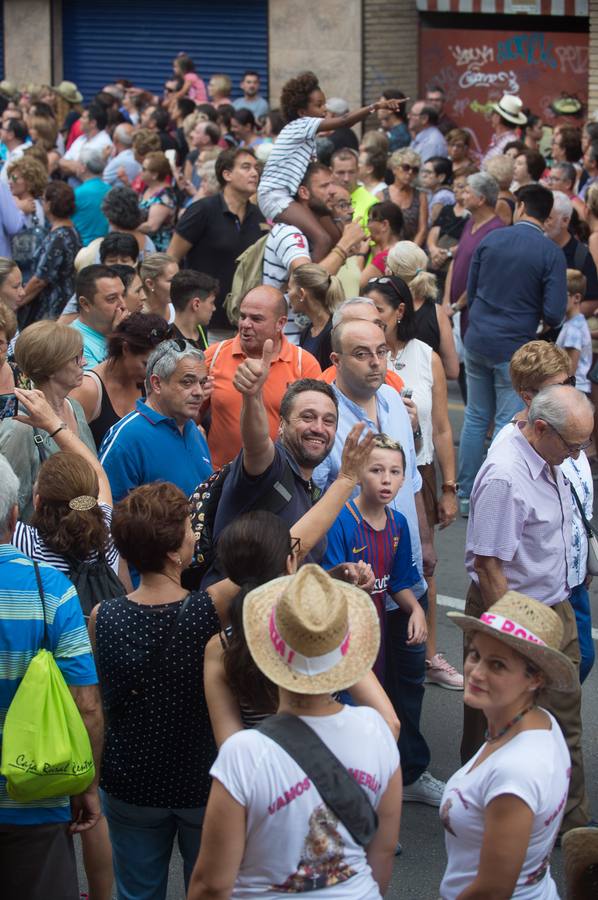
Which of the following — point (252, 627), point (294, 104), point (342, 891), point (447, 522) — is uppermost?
point (294, 104)

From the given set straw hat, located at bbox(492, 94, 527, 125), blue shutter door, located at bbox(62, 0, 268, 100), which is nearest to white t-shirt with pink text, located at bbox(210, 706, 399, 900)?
straw hat, located at bbox(492, 94, 527, 125)

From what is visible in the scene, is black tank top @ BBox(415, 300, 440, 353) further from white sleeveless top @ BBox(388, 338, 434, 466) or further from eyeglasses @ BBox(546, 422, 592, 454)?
eyeglasses @ BBox(546, 422, 592, 454)

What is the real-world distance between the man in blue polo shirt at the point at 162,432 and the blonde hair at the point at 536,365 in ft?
4.28

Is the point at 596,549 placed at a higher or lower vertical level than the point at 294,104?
lower

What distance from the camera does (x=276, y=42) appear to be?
65.6 ft

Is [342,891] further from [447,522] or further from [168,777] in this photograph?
[447,522]

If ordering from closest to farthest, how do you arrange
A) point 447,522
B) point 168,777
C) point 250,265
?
point 168,777 → point 447,522 → point 250,265

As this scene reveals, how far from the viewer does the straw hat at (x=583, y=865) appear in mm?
2779

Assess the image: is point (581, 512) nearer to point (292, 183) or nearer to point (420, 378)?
point (420, 378)

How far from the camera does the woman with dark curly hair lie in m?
5.70

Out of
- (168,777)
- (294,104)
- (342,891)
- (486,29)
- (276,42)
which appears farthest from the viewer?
(276,42)

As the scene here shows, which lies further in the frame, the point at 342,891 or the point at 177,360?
the point at 177,360

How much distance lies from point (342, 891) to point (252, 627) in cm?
63

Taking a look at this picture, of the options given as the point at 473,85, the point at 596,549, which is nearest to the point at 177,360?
Answer: the point at 596,549
